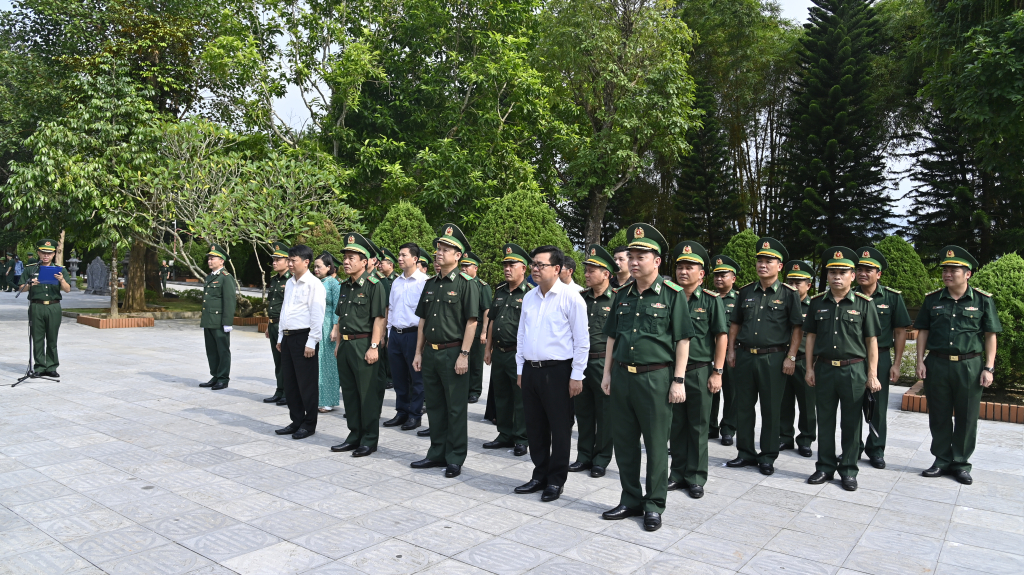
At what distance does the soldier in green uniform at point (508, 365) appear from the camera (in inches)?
245

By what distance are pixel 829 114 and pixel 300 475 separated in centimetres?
2327

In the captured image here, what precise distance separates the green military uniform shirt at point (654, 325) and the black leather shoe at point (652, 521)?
3.01 feet

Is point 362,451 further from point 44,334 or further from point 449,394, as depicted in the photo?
point 44,334

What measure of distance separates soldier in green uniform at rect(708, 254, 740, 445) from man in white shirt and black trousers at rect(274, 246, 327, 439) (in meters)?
3.55

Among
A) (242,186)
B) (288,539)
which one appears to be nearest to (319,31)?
(242,186)

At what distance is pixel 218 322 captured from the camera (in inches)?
365

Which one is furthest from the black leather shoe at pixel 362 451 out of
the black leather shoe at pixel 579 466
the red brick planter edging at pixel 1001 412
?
the red brick planter edging at pixel 1001 412

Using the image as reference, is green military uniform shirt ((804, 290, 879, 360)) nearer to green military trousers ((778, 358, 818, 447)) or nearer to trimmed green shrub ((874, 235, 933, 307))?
green military trousers ((778, 358, 818, 447))

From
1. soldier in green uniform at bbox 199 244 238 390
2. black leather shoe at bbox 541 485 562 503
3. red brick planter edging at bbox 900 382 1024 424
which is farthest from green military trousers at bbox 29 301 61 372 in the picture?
red brick planter edging at bbox 900 382 1024 424

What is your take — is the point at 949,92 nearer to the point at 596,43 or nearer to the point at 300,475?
the point at 596,43

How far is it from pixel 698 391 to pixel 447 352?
187cm

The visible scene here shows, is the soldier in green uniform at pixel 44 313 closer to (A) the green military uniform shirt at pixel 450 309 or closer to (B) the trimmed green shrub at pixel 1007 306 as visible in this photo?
(A) the green military uniform shirt at pixel 450 309

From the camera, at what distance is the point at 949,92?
13547mm

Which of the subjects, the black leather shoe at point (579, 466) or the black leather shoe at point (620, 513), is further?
the black leather shoe at point (579, 466)
